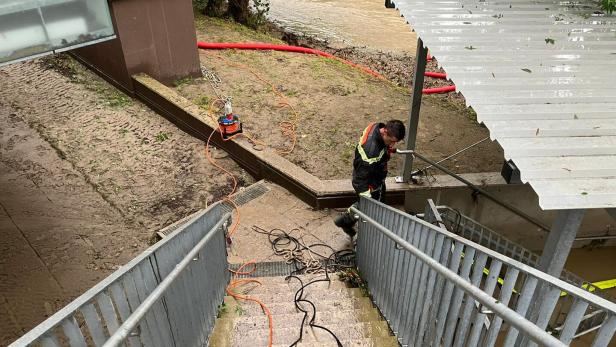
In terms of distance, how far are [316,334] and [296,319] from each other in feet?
1.07

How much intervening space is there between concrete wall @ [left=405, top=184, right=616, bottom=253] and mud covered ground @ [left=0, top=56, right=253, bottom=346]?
2.75 m

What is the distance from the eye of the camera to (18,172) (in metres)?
7.05

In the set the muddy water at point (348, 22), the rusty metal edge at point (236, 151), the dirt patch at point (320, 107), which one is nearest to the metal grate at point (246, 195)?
the rusty metal edge at point (236, 151)

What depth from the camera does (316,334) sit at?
13.3ft

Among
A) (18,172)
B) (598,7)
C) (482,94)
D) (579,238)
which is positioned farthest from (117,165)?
(579,238)

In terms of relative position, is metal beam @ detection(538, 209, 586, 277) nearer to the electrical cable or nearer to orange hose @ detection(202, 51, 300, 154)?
the electrical cable

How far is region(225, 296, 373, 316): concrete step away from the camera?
14.7 feet

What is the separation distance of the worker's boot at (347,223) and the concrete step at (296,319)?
56.7 inches

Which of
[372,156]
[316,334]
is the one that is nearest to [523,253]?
[372,156]

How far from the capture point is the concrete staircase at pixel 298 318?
12.9 feet

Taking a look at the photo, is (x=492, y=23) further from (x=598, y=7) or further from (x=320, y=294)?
(x=320, y=294)

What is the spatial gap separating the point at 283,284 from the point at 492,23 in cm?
368

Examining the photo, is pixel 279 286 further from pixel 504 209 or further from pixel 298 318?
pixel 504 209

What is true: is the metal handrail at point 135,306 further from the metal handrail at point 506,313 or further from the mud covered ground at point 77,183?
the mud covered ground at point 77,183
